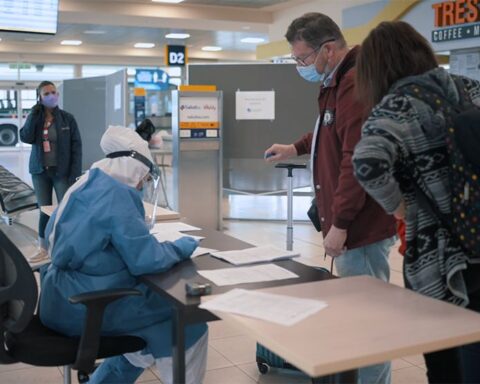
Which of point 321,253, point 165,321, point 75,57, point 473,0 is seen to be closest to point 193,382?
point 165,321

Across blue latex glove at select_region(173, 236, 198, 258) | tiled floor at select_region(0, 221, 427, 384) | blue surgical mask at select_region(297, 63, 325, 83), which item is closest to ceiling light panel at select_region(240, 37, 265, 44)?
tiled floor at select_region(0, 221, 427, 384)

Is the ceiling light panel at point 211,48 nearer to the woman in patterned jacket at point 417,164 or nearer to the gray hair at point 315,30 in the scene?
the gray hair at point 315,30

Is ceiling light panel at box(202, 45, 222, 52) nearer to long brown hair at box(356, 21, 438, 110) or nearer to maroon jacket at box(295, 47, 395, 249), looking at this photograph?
maroon jacket at box(295, 47, 395, 249)

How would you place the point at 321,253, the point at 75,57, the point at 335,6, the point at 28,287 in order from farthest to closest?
the point at 75,57 → the point at 335,6 → the point at 321,253 → the point at 28,287

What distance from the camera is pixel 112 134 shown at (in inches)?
99.7

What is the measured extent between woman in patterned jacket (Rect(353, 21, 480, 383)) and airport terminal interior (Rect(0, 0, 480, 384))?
1.02 ft

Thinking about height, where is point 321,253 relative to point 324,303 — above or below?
below

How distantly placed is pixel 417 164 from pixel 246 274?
76cm

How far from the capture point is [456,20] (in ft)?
26.6

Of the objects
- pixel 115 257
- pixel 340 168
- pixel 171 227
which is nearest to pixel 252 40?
pixel 171 227

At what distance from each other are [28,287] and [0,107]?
16.1 m

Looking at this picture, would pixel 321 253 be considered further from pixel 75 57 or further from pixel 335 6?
pixel 75 57

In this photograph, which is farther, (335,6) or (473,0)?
(335,6)

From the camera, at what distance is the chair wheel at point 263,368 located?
10.8ft
